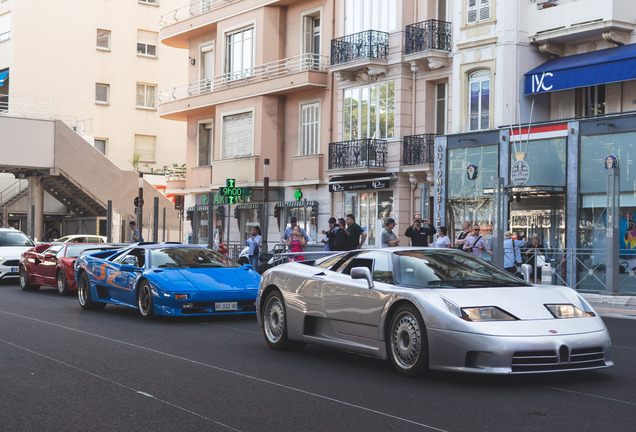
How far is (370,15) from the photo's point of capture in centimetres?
3350

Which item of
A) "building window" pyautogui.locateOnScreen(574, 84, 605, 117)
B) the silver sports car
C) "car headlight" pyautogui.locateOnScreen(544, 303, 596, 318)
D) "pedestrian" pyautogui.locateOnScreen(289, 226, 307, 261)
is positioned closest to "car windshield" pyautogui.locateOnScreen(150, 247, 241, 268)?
the silver sports car

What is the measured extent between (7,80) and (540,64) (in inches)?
1420

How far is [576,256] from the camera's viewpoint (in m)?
23.5

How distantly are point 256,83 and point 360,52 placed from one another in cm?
661

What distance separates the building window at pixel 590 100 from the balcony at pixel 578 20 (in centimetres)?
145

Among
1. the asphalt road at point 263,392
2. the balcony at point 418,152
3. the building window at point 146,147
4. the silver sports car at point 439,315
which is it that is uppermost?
the building window at point 146,147

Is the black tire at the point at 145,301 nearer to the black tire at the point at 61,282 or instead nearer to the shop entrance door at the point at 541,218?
the black tire at the point at 61,282

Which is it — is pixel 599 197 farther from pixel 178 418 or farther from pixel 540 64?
pixel 178 418

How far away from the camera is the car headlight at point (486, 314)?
8.88 m

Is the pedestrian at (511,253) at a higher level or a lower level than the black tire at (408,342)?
higher

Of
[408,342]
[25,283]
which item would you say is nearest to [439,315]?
[408,342]

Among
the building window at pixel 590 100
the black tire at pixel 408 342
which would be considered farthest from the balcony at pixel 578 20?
the black tire at pixel 408 342

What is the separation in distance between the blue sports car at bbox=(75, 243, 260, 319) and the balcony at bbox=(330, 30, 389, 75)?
→ 17.0 meters

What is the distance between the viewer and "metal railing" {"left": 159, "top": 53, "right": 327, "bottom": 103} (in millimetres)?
36875
